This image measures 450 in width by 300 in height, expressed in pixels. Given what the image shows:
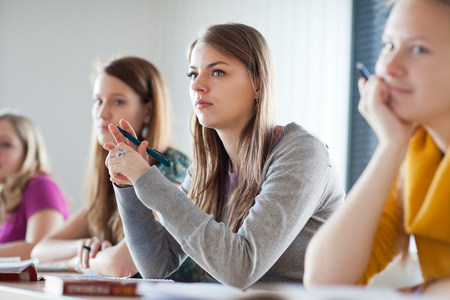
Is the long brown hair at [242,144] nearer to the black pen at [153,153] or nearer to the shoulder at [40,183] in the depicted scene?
the black pen at [153,153]

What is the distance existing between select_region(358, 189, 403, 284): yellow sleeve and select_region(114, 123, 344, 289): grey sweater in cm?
32

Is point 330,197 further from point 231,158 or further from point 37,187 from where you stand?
point 37,187

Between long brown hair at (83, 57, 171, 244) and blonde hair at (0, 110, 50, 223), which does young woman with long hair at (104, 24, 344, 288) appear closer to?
long brown hair at (83, 57, 171, 244)

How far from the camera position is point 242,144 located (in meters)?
1.53

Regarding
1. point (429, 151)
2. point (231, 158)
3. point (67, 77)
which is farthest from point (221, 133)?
point (67, 77)

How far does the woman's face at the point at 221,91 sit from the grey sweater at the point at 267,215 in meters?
0.15

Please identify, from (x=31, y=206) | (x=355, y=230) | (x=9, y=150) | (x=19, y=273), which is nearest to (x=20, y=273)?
(x=19, y=273)

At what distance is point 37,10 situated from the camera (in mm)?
3963

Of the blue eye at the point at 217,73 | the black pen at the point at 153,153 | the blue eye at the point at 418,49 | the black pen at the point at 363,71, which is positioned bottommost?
the black pen at the point at 153,153

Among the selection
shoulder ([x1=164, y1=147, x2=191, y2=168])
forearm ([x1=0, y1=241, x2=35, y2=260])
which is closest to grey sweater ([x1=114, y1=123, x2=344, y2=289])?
shoulder ([x1=164, y1=147, x2=191, y2=168])

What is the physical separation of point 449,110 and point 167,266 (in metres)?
0.98

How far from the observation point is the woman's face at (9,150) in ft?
9.67

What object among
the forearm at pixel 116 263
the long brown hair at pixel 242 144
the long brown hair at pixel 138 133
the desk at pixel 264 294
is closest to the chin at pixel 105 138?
the long brown hair at pixel 138 133

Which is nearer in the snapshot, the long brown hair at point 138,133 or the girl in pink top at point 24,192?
the long brown hair at point 138,133
